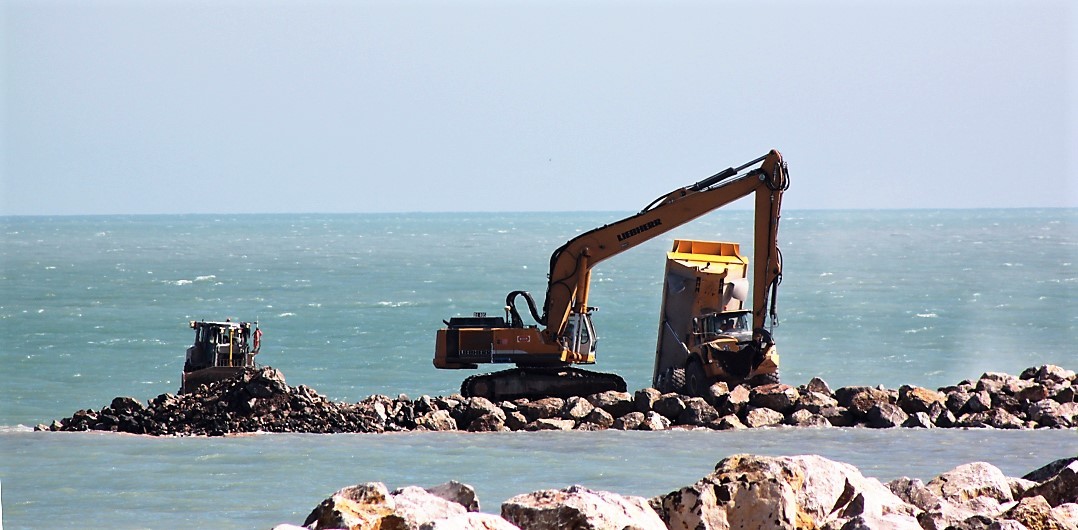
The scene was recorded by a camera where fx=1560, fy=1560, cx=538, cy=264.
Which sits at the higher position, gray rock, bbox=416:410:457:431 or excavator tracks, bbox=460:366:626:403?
excavator tracks, bbox=460:366:626:403

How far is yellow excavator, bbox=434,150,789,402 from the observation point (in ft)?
83.7

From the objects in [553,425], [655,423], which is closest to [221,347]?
[553,425]

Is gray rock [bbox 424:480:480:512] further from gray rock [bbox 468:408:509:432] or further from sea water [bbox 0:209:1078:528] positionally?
gray rock [bbox 468:408:509:432]

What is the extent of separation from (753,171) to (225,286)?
48.2m

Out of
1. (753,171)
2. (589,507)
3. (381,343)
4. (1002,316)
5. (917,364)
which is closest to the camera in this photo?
(589,507)

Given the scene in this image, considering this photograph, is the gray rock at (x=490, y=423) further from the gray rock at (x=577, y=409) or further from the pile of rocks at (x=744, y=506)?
the pile of rocks at (x=744, y=506)

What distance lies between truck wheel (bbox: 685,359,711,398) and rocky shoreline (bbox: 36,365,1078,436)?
1.51 feet

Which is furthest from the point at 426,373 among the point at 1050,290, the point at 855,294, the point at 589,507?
the point at 1050,290

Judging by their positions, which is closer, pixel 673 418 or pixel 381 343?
pixel 673 418

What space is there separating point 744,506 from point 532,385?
14.7 metres

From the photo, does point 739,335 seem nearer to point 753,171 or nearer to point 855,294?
point 753,171

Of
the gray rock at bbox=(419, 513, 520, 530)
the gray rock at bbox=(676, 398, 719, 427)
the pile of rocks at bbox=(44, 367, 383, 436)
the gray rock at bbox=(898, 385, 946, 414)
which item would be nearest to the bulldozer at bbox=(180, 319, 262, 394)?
the pile of rocks at bbox=(44, 367, 383, 436)

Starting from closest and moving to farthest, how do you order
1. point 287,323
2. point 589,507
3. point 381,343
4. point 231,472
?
1. point 589,507
2. point 231,472
3. point 381,343
4. point 287,323

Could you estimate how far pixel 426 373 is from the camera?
1369 inches
